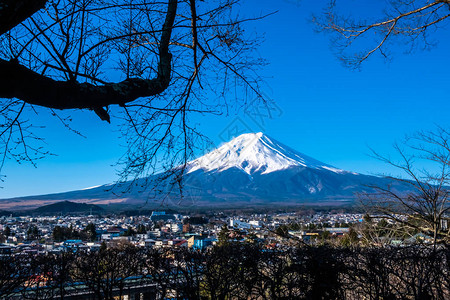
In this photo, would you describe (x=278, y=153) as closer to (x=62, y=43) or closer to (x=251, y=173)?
(x=251, y=173)

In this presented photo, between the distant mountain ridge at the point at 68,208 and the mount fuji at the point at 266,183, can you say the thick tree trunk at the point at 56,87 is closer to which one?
the distant mountain ridge at the point at 68,208

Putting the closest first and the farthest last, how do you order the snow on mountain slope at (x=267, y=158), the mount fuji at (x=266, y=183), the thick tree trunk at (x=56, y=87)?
the thick tree trunk at (x=56, y=87) < the mount fuji at (x=266, y=183) < the snow on mountain slope at (x=267, y=158)

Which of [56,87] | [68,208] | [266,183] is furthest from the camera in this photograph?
[266,183]

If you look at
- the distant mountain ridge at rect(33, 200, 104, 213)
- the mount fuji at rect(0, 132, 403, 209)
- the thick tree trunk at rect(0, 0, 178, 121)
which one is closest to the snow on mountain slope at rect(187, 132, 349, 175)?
the mount fuji at rect(0, 132, 403, 209)

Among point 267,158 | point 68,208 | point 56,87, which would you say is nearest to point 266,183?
point 267,158

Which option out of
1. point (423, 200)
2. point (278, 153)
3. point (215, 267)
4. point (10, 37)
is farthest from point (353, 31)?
point (278, 153)

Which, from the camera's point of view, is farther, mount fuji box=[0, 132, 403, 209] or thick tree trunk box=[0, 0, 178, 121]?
mount fuji box=[0, 132, 403, 209]

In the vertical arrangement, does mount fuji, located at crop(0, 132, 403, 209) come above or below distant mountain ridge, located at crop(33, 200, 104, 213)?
above

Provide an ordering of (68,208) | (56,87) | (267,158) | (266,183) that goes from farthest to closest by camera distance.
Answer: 1. (267,158)
2. (266,183)
3. (68,208)
4. (56,87)

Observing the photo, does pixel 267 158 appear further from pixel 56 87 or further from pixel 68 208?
pixel 56 87

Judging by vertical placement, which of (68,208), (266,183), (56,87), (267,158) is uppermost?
(267,158)

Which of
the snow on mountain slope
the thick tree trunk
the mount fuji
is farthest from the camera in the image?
the snow on mountain slope

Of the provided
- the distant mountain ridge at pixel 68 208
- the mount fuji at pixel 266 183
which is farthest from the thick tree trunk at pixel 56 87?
the mount fuji at pixel 266 183

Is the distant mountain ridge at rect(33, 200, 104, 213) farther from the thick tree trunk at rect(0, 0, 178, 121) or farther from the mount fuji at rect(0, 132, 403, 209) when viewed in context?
the thick tree trunk at rect(0, 0, 178, 121)
